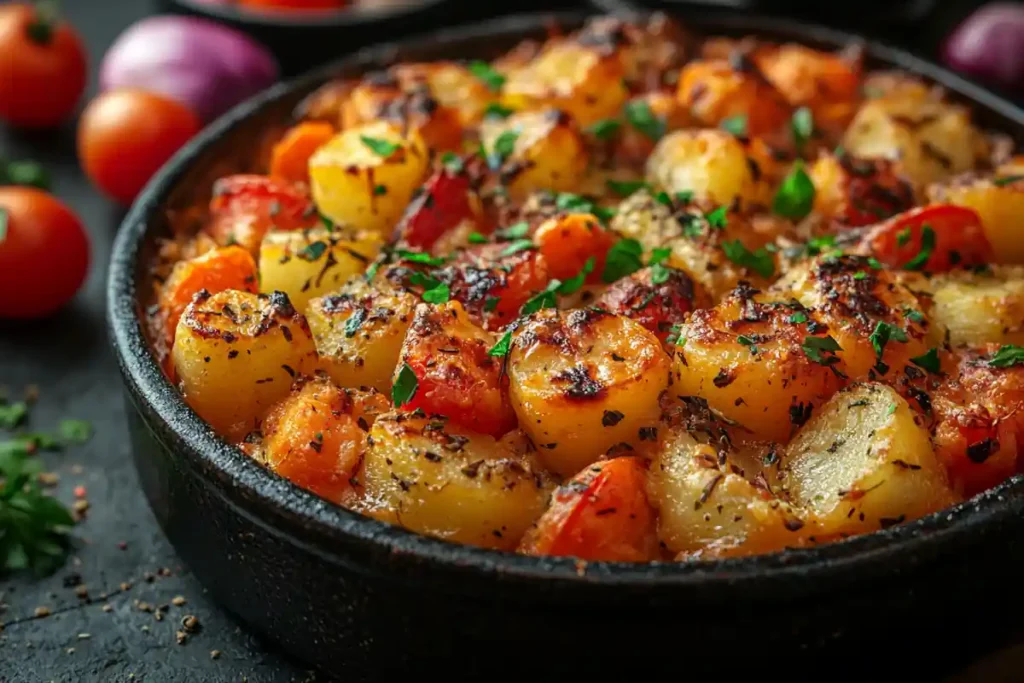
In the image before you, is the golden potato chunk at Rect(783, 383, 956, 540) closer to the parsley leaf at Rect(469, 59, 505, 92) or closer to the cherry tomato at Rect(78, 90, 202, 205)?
the parsley leaf at Rect(469, 59, 505, 92)

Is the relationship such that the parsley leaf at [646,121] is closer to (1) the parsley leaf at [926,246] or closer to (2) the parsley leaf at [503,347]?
(1) the parsley leaf at [926,246]

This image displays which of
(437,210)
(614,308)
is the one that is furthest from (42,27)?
(614,308)

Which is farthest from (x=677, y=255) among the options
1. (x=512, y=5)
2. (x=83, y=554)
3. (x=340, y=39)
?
(x=512, y=5)

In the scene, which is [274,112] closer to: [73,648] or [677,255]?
[677,255]

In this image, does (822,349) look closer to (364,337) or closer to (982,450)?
(982,450)

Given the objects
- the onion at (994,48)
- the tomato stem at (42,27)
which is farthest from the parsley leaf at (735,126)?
the tomato stem at (42,27)

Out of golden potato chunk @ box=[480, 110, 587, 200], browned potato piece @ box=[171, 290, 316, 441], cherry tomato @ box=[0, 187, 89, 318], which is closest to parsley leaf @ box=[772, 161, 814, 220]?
golden potato chunk @ box=[480, 110, 587, 200]
